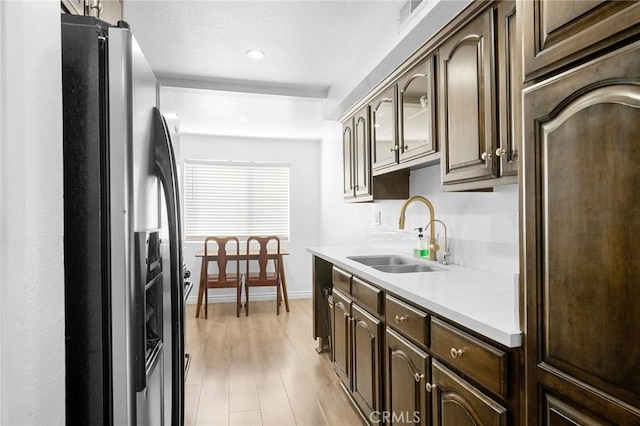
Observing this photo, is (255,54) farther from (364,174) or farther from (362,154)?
(364,174)

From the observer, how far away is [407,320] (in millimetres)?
1607

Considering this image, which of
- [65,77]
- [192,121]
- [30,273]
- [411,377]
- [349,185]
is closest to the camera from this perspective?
[30,273]

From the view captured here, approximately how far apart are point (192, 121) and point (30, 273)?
4.28 meters

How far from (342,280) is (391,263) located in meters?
0.50

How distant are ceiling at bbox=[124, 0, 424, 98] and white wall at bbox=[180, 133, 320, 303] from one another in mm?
2052

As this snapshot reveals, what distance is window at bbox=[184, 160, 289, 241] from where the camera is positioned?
17.5ft

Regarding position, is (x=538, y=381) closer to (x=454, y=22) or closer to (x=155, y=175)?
(x=155, y=175)

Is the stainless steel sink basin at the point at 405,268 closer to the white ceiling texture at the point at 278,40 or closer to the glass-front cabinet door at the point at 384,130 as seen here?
the glass-front cabinet door at the point at 384,130

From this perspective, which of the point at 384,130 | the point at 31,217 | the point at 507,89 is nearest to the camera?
the point at 31,217

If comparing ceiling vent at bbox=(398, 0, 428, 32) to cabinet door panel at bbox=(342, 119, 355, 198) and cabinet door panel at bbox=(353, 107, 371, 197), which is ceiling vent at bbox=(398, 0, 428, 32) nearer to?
cabinet door panel at bbox=(353, 107, 371, 197)

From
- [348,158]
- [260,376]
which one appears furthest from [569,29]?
[260,376]

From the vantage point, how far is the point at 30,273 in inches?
22.2

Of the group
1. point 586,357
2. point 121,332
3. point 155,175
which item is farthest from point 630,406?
point 155,175

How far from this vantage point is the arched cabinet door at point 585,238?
0.73 meters
